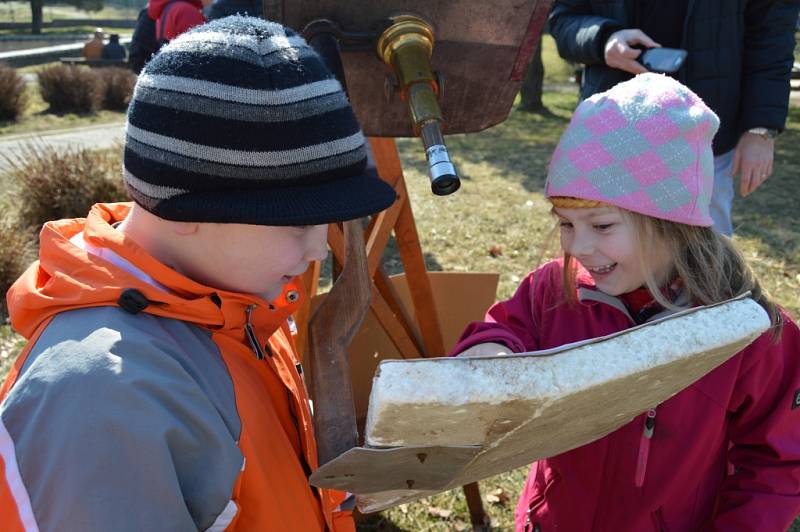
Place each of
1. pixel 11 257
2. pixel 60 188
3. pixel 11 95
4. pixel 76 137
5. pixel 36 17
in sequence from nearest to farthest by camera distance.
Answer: pixel 11 257, pixel 60 188, pixel 76 137, pixel 11 95, pixel 36 17

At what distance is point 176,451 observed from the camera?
0.96 m

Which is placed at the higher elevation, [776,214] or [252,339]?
[252,339]

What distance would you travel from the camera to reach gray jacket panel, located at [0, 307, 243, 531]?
87 cm

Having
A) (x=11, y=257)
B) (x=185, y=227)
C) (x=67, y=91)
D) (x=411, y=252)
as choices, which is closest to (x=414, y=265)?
(x=411, y=252)

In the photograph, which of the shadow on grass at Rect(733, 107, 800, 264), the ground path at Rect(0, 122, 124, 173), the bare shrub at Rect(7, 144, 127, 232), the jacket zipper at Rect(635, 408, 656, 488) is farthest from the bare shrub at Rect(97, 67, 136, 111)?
the jacket zipper at Rect(635, 408, 656, 488)

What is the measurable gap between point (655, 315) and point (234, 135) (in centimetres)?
106

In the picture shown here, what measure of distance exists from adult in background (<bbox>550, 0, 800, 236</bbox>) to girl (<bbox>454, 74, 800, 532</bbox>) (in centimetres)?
95

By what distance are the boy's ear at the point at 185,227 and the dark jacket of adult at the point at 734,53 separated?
180 centimetres

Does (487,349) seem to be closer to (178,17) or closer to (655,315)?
(655,315)

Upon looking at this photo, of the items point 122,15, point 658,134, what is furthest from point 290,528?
point 122,15

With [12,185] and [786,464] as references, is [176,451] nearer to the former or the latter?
[786,464]

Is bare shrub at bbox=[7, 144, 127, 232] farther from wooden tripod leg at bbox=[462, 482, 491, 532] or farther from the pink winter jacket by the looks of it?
the pink winter jacket

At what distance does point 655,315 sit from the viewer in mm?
1590

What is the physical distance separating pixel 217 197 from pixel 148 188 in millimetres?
113
